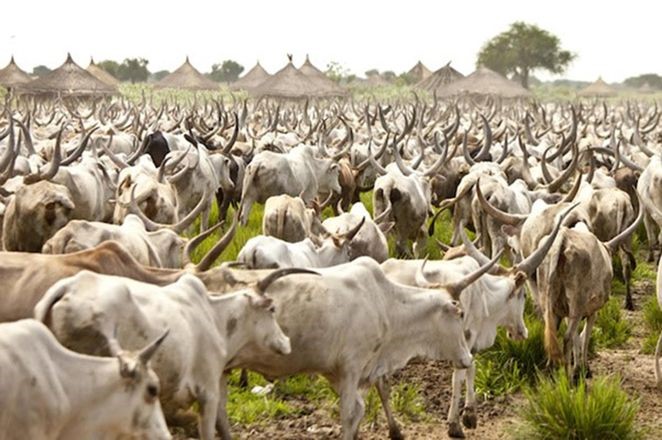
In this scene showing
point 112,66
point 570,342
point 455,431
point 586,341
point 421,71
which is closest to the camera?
point 455,431

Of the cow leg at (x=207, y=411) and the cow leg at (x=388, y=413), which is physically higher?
the cow leg at (x=207, y=411)

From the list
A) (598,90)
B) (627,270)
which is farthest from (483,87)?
(627,270)

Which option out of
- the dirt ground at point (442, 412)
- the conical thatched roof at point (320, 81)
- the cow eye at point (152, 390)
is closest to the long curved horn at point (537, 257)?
the dirt ground at point (442, 412)

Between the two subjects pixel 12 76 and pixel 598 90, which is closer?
pixel 12 76

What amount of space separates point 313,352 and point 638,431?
221 cm

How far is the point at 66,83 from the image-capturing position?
41.2 metres

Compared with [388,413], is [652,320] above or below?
below

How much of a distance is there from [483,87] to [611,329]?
4177 cm

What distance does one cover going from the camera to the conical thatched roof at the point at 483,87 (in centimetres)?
4912

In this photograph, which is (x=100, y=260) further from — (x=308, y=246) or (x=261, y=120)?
(x=261, y=120)

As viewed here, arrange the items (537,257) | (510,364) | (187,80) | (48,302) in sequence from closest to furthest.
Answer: (48,302)
(537,257)
(510,364)
(187,80)

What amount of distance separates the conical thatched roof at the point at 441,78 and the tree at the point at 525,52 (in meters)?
29.5

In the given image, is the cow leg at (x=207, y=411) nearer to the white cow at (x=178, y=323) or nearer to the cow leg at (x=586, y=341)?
the white cow at (x=178, y=323)

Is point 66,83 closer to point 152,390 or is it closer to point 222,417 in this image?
point 222,417
